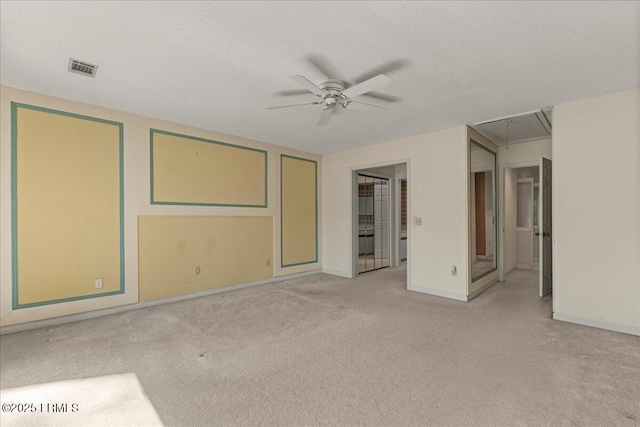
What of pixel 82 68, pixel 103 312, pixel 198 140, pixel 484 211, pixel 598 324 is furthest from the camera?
pixel 484 211

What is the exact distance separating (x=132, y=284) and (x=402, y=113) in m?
4.07

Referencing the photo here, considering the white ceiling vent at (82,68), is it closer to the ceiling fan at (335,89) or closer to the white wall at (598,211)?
the ceiling fan at (335,89)

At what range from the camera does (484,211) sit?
7.10 metres

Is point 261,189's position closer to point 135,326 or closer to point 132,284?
point 132,284

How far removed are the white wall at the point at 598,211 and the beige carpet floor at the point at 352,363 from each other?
1.04 feet

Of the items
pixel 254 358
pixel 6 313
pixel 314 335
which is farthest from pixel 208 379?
pixel 6 313

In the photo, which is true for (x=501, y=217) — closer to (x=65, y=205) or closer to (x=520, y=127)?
(x=520, y=127)

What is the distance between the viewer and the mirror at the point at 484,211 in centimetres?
499

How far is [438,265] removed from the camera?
4.43 m

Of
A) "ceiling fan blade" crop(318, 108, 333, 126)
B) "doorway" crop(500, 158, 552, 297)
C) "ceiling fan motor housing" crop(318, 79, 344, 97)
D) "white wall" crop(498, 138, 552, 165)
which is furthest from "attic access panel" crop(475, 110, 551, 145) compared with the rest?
"ceiling fan motor housing" crop(318, 79, 344, 97)

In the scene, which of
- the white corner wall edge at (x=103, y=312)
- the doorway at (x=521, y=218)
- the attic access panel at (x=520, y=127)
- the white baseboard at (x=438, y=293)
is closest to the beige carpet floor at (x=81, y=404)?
the white corner wall edge at (x=103, y=312)

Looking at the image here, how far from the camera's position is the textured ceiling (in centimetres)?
184

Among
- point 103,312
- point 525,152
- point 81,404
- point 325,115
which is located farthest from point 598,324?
point 103,312

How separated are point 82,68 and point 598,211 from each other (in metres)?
5.26
